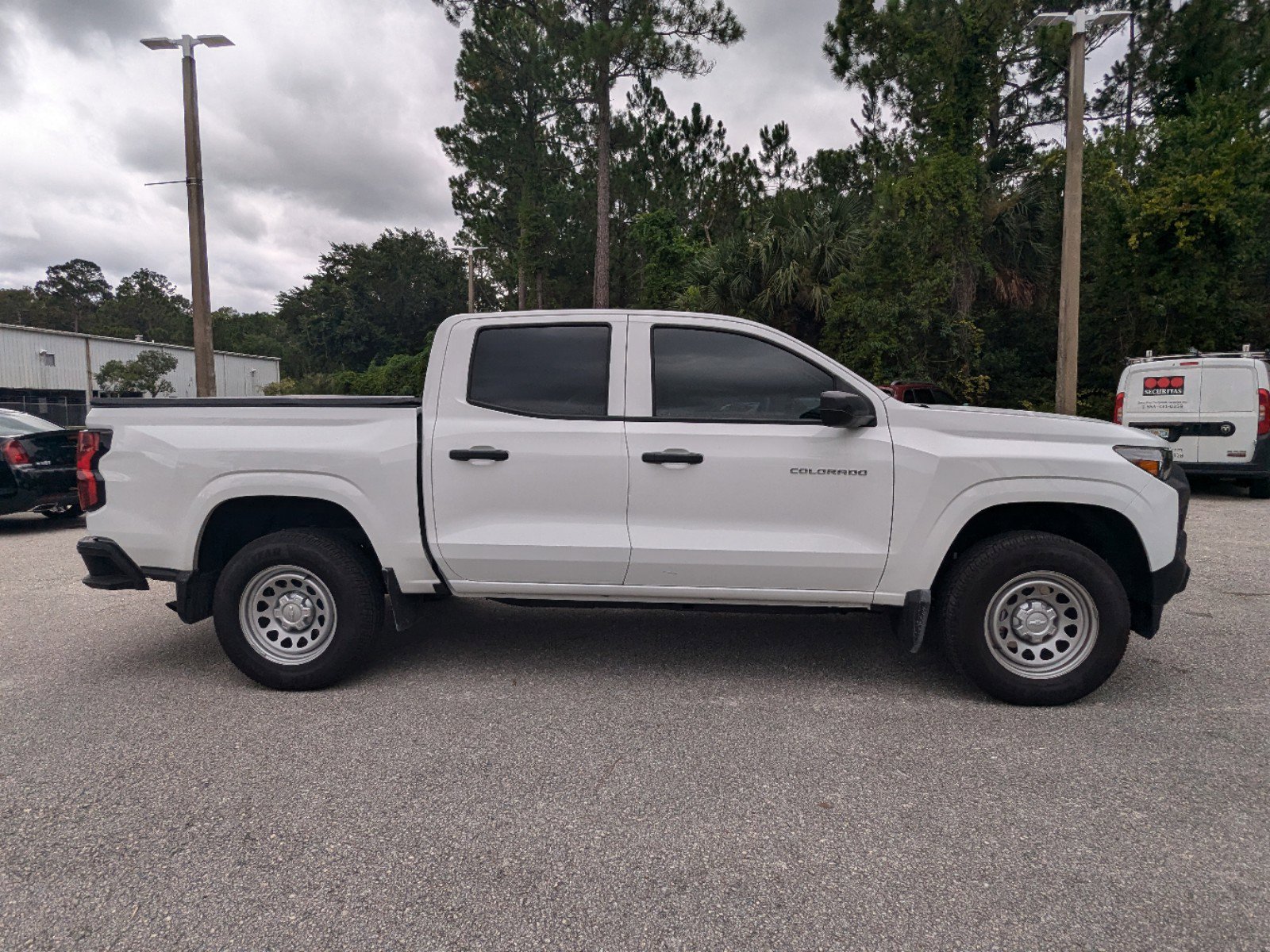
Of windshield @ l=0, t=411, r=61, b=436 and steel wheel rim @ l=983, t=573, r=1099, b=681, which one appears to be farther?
windshield @ l=0, t=411, r=61, b=436

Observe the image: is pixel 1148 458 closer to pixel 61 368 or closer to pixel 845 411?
pixel 845 411

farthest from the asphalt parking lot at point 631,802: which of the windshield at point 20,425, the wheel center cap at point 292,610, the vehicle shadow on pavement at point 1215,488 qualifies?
the vehicle shadow on pavement at point 1215,488

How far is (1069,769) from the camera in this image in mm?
3207

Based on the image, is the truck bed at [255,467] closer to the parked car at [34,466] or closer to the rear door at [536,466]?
the rear door at [536,466]

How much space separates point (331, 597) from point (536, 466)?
4.16 ft

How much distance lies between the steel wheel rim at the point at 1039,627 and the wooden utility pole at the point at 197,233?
11.6m

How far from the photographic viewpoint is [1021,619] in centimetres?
386

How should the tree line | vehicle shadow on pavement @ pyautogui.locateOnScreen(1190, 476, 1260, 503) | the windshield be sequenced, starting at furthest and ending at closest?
1. the tree line
2. vehicle shadow on pavement @ pyautogui.locateOnScreen(1190, 476, 1260, 503)
3. the windshield

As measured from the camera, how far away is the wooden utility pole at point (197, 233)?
466 inches

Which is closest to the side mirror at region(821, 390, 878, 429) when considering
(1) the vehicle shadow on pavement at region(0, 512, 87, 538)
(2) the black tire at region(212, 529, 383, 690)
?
(2) the black tire at region(212, 529, 383, 690)

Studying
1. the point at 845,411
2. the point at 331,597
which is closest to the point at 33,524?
the point at 331,597

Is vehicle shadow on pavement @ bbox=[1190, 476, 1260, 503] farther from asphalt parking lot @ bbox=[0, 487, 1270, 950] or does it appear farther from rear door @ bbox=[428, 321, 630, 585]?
rear door @ bbox=[428, 321, 630, 585]

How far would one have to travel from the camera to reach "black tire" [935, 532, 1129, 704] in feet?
12.3

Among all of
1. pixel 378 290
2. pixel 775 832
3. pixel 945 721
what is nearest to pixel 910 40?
pixel 945 721
